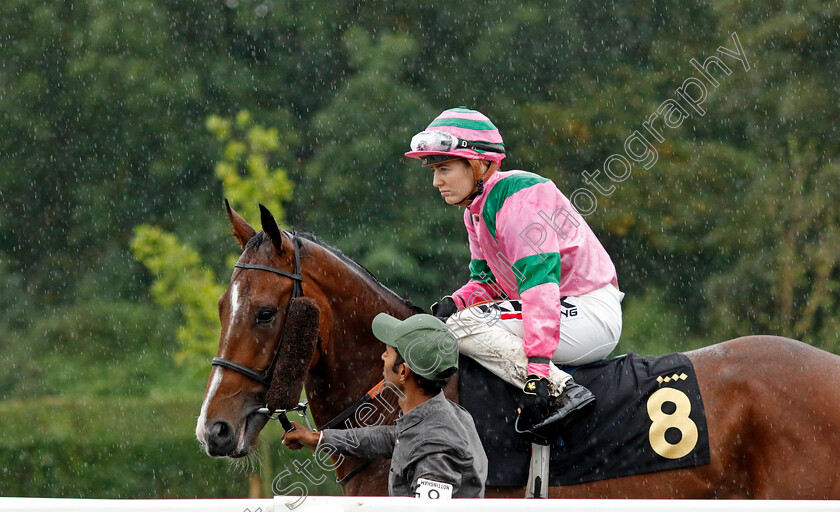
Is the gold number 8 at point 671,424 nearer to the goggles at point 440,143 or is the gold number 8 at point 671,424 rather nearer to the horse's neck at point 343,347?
the horse's neck at point 343,347

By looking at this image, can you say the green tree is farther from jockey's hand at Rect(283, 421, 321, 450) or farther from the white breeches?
jockey's hand at Rect(283, 421, 321, 450)

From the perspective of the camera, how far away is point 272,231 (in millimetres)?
3645

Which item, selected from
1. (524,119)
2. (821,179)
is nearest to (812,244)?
(821,179)

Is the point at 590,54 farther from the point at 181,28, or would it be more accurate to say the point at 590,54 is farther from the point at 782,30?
the point at 181,28

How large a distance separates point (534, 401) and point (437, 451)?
0.80 m

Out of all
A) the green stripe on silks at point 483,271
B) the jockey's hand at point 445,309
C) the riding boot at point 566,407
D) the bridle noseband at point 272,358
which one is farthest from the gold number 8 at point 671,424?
the bridle noseband at point 272,358

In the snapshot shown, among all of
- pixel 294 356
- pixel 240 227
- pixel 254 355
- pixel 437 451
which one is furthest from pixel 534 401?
pixel 240 227

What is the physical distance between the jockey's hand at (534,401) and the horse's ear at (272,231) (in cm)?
109

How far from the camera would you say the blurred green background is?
41.1 ft

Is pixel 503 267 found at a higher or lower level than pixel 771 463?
higher

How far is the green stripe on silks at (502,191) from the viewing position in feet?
12.2

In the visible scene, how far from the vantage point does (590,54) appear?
1512cm

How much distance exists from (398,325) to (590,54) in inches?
511

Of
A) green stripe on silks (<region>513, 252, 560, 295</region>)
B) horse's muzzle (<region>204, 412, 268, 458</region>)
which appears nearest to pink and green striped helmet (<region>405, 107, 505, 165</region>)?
green stripe on silks (<region>513, 252, 560, 295</region>)
